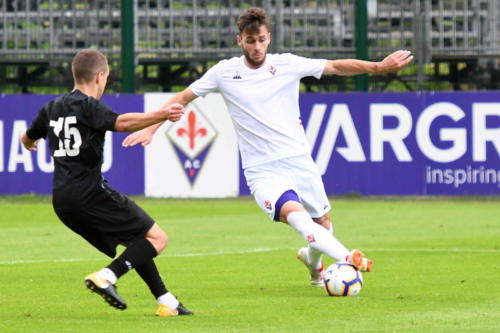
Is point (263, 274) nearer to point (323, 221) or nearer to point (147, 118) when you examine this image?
point (323, 221)

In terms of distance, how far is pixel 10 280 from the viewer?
10.8 m

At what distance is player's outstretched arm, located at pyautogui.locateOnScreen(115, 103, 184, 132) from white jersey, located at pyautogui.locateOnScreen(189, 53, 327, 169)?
174 centimetres

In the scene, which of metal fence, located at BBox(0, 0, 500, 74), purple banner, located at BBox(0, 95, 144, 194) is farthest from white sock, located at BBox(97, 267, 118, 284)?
metal fence, located at BBox(0, 0, 500, 74)

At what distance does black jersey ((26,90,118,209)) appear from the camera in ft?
26.6

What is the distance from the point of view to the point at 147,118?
Result: 7.86 m

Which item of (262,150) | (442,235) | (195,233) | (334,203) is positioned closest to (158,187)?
(334,203)

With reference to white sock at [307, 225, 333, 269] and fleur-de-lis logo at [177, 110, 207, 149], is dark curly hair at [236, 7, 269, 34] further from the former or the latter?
fleur-de-lis logo at [177, 110, 207, 149]

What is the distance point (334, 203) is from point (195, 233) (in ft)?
14.9

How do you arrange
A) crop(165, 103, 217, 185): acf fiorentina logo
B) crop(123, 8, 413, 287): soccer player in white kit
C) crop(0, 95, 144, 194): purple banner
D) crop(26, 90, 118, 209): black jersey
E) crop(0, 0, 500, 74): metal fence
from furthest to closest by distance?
crop(0, 0, 500, 74): metal fence
crop(0, 95, 144, 194): purple banner
crop(165, 103, 217, 185): acf fiorentina logo
crop(123, 8, 413, 287): soccer player in white kit
crop(26, 90, 118, 209): black jersey

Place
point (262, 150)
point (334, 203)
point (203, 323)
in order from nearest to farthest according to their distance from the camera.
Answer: point (203, 323)
point (262, 150)
point (334, 203)

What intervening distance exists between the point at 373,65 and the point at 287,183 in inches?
41.5

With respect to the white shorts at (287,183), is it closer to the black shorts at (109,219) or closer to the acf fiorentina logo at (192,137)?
the black shorts at (109,219)

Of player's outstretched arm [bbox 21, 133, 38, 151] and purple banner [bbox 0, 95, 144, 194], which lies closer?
player's outstretched arm [bbox 21, 133, 38, 151]

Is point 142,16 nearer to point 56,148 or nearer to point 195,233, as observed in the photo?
point 195,233
